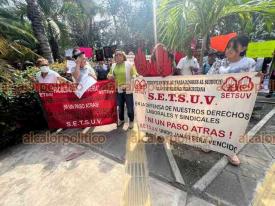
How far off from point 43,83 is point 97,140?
5.42 feet

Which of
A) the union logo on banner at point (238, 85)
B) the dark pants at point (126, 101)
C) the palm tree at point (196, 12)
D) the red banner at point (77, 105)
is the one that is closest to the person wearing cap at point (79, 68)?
the red banner at point (77, 105)

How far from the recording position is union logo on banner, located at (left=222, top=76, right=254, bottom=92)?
2727 mm

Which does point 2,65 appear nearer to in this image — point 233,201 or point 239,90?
point 239,90

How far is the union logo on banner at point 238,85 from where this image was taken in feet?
8.95

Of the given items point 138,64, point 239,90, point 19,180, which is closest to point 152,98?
point 138,64

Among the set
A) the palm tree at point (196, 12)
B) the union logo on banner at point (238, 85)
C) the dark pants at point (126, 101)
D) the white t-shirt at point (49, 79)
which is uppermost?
the palm tree at point (196, 12)

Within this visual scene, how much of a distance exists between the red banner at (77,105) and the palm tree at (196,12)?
5.31ft

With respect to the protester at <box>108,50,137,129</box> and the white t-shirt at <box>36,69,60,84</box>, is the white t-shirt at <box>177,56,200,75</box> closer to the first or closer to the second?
the protester at <box>108,50,137,129</box>

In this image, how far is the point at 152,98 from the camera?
3.86 m

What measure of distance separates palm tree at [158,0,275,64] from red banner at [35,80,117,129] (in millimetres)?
1619

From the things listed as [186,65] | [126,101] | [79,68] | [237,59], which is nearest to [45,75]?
[79,68]

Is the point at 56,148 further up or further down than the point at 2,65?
further down

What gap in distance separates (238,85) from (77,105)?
3157mm

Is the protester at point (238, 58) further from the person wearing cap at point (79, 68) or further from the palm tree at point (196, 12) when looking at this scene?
the person wearing cap at point (79, 68)
